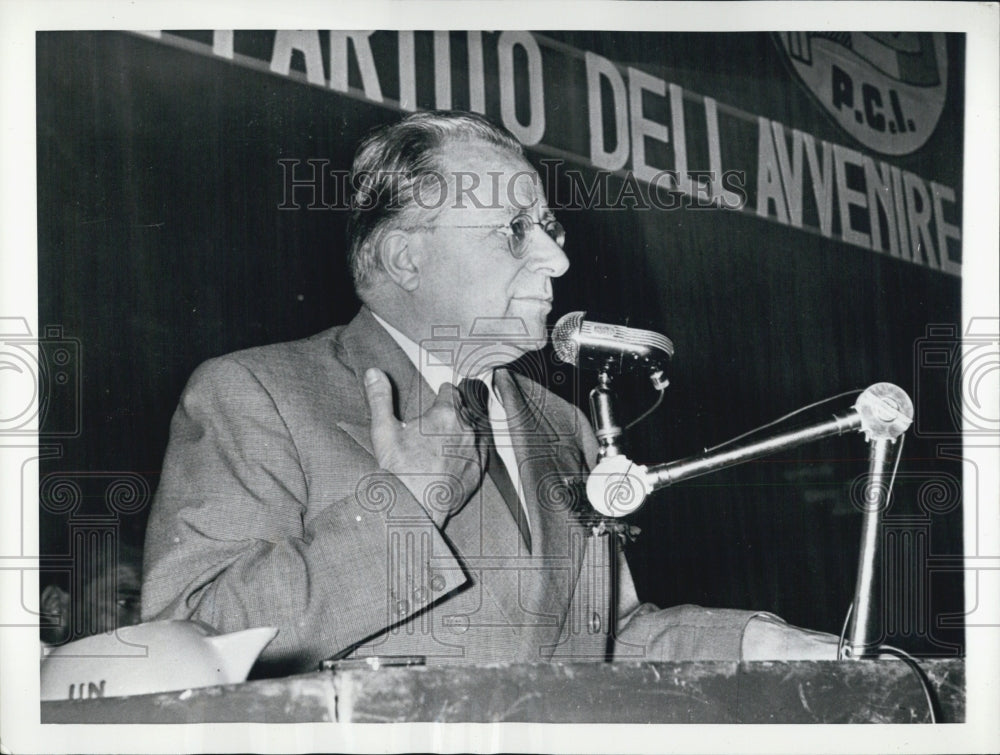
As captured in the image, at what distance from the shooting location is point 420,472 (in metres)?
2.94

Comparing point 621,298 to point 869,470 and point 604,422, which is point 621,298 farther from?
point 869,470

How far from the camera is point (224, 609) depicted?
9.32ft

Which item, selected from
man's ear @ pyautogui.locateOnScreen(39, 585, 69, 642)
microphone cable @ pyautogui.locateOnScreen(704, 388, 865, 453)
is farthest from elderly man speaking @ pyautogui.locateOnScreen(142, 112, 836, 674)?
microphone cable @ pyautogui.locateOnScreen(704, 388, 865, 453)

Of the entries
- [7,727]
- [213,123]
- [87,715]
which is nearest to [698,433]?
[213,123]

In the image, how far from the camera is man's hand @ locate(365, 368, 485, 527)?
2.94 meters

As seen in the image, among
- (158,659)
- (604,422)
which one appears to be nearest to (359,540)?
(158,659)

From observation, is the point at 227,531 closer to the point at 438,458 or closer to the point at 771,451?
the point at 438,458

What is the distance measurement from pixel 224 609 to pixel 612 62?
176 cm

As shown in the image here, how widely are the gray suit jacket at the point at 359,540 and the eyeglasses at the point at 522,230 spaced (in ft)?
1.09

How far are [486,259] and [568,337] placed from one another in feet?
0.99

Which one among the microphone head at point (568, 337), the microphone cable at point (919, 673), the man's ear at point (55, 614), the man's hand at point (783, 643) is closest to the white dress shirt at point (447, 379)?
the microphone head at point (568, 337)

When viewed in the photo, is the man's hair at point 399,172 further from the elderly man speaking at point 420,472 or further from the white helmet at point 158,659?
the white helmet at point 158,659

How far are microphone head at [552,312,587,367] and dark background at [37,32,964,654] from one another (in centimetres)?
4

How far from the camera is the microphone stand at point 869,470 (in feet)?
9.95
